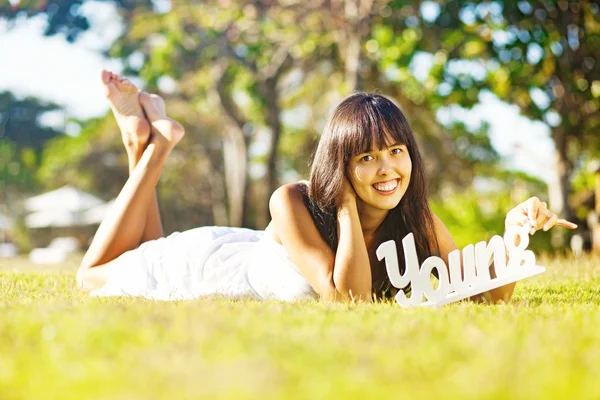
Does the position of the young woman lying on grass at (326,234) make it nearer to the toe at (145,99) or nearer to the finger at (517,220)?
the finger at (517,220)

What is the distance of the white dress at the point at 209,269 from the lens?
4.46 metres

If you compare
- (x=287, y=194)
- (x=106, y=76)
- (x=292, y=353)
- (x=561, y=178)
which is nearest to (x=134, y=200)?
(x=106, y=76)

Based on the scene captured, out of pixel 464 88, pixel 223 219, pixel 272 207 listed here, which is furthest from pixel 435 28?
pixel 223 219

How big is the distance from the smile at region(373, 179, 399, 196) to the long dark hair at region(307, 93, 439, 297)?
21cm

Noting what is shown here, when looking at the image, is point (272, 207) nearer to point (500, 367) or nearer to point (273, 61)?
point (500, 367)

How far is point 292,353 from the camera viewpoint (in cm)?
222

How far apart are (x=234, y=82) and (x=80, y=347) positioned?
17.5 metres

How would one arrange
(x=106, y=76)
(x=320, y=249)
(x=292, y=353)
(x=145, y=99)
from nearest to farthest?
(x=292, y=353), (x=320, y=249), (x=145, y=99), (x=106, y=76)

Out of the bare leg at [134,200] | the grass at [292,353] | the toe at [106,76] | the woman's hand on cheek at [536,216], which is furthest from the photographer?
the toe at [106,76]

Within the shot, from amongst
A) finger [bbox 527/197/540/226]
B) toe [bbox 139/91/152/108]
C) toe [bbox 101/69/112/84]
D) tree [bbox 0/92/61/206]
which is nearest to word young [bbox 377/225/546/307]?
finger [bbox 527/197/540/226]

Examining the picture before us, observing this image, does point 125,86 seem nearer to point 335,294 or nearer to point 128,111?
point 128,111

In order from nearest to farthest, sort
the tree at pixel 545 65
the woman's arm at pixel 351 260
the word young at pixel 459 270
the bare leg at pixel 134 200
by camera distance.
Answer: the word young at pixel 459 270
the woman's arm at pixel 351 260
the bare leg at pixel 134 200
the tree at pixel 545 65

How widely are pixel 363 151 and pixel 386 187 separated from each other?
0.25 m

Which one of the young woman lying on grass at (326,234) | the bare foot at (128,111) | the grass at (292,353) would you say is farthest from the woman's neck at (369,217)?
the bare foot at (128,111)
